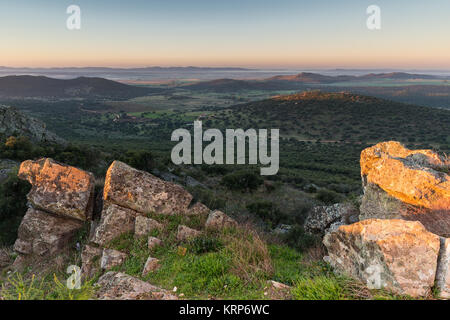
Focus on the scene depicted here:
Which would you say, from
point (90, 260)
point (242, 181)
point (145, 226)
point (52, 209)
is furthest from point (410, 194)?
point (242, 181)

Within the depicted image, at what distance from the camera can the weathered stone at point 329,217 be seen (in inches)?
399

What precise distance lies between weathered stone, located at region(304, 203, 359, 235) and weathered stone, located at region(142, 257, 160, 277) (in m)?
7.08

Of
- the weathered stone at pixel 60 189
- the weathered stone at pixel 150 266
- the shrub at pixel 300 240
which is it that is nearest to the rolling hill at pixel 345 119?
the shrub at pixel 300 240

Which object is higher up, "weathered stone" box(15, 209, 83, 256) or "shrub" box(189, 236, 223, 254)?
"shrub" box(189, 236, 223, 254)

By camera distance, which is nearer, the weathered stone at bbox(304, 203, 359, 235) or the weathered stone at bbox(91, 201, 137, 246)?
the weathered stone at bbox(91, 201, 137, 246)

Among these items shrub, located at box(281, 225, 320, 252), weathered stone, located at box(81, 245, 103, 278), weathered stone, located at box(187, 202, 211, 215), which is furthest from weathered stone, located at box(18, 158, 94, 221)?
shrub, located at box(281, 225, 320, 252)

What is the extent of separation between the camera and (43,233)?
26.5 ft

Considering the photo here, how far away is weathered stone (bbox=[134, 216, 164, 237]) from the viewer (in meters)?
7.03

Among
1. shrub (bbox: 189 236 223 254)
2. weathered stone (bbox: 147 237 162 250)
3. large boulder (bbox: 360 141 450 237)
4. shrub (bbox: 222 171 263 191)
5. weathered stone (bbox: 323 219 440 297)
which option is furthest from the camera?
shrub (bbox: 222 171 263 191)

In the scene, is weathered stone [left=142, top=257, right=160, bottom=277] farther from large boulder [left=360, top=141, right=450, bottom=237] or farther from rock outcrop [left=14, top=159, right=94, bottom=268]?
large boulder [left=360, top=141, right=450, bottom=237]

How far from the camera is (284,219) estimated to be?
1536 centimetres

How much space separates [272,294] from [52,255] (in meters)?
7.37
